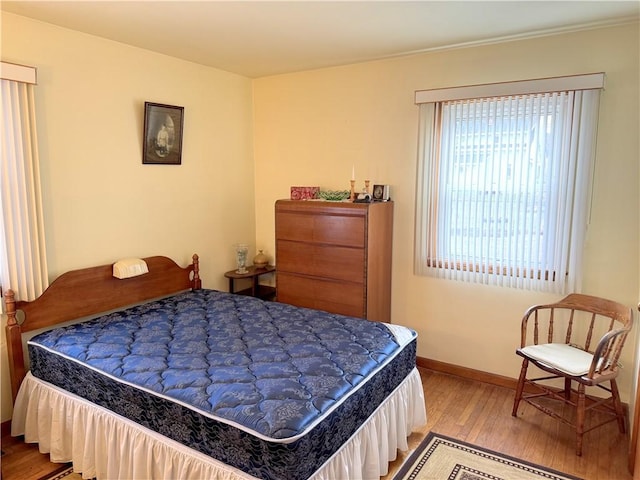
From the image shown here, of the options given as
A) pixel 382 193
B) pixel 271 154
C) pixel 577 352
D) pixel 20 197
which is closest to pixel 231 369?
pixel 20 197

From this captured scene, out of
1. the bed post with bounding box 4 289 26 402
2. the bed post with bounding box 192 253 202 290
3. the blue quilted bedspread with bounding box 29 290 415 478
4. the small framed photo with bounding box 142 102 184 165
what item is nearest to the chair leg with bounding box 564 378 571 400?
the blue quilted bedspread with bounding box 29 290 415 478

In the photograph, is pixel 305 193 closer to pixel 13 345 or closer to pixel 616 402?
pixel 13 345

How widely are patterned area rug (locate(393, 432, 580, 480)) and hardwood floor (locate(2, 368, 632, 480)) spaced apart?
6 centimetres

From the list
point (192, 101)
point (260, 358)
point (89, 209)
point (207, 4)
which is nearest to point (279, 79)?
point (192, 101)

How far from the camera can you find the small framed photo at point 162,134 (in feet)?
10.8

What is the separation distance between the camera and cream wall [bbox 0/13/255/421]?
9.12ft

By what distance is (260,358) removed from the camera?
236 centimetres

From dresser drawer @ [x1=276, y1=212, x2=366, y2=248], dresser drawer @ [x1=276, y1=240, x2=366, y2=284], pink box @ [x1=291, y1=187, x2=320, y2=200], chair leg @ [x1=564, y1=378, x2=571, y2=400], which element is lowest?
chair leg @ [x1=564, y1=378, x2=571, y2=400]

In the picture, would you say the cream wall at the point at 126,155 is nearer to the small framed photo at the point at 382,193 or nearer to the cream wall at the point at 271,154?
the cream wall at the point at 271,154

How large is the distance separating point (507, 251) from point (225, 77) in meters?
2.76

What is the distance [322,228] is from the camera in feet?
11.6

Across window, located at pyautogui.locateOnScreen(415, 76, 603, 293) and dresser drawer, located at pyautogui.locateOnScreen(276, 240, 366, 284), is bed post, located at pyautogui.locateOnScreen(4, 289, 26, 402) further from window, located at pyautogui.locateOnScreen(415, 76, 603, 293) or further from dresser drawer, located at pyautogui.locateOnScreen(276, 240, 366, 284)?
window, located at pyautogui.locateOnScreen(415, 76, 603, 293)

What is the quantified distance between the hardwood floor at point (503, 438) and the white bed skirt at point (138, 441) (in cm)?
11

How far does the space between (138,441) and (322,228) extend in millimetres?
1975
